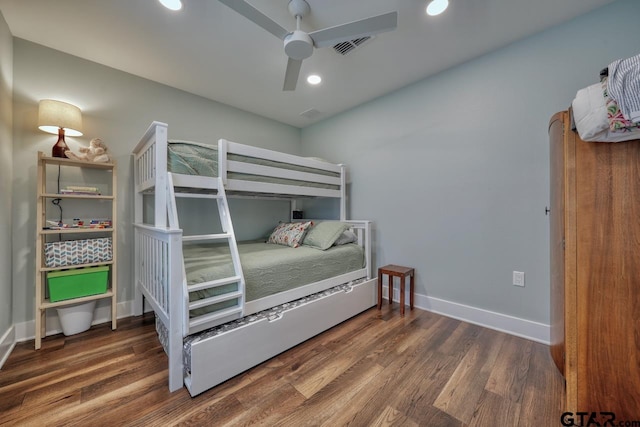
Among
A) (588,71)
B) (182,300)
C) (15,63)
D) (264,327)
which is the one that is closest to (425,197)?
(588,71)

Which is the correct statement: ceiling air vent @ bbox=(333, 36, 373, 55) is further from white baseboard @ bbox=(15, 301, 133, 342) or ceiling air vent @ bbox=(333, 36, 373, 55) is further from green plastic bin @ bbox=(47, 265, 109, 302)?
white baseboard @ bbox=(15, 301, 133, 342)

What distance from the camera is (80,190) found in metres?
1.99

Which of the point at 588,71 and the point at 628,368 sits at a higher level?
the point at 588,71

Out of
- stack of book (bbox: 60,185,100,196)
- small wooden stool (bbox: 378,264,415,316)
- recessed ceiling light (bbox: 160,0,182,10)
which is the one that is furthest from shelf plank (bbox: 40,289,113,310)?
small wooden stool (bbox: 378,264,415,316)

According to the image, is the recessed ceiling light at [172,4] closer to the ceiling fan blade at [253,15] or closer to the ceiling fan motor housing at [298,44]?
Result: the ceiling fan blade at [253,15]

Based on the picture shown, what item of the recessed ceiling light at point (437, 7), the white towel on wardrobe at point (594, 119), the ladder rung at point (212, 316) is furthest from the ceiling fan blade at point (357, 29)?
the ladder rung at point (212, 316)

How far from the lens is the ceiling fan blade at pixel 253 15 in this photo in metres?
1.24

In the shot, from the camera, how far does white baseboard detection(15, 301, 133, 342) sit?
74.7 inches

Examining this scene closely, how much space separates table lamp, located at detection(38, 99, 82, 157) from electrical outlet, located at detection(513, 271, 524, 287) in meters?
3.76

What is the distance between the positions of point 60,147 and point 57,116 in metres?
0.24

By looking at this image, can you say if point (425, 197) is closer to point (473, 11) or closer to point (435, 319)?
point (435, 319)

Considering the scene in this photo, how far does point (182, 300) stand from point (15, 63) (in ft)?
7.85

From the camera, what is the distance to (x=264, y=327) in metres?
1.59

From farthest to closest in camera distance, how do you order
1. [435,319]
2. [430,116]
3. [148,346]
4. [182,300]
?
[430,116]
[435,319]
[148,346]
[182,300]
